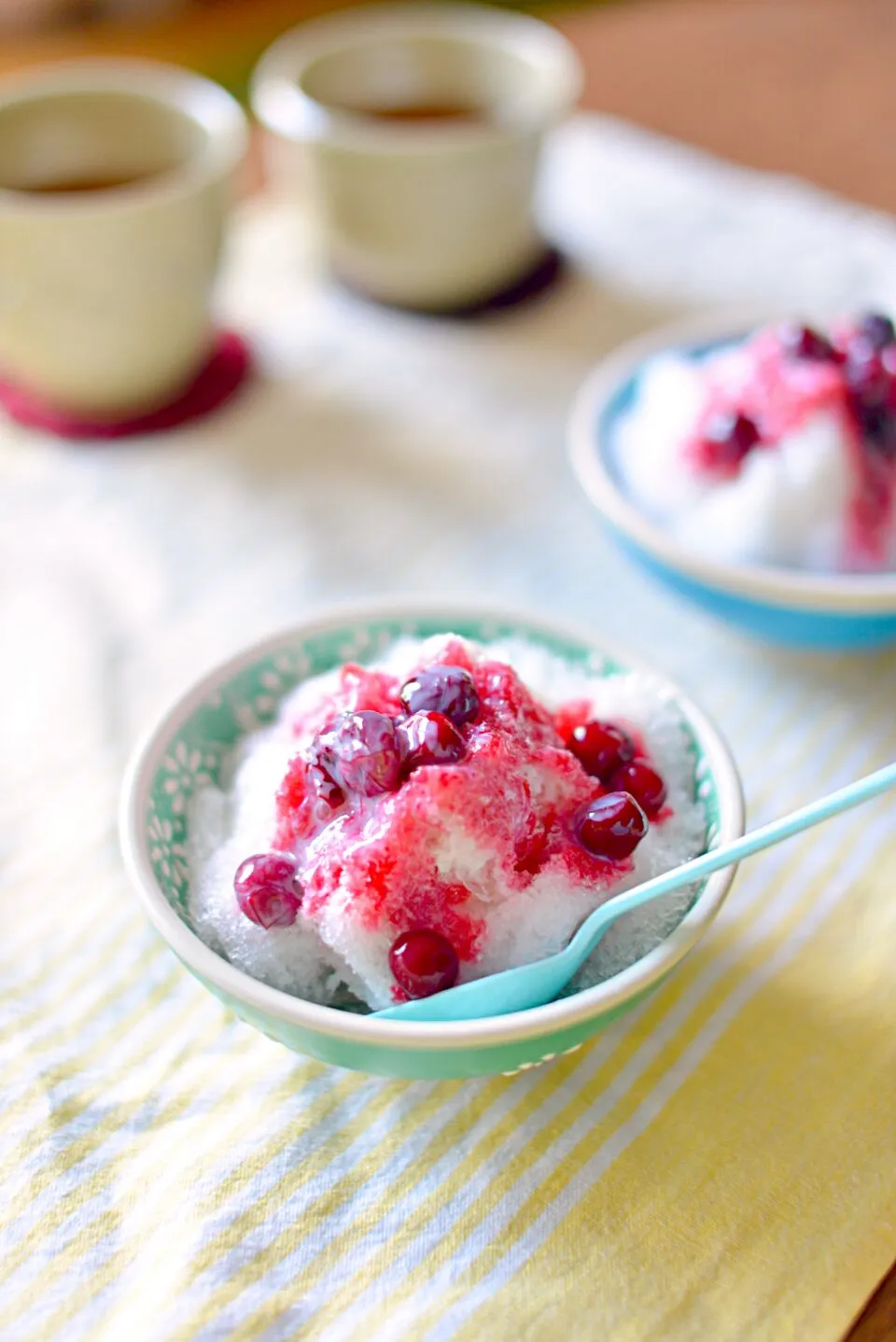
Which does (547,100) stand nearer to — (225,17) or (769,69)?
(769,69)

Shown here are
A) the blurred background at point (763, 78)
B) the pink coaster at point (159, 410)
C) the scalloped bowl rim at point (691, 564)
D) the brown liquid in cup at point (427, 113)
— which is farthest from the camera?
the blurred background at point (763, 78)

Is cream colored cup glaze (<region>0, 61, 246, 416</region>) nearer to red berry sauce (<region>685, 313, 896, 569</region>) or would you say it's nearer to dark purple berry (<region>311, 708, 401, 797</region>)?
red berry sauce (<region>685, 313, 896, 569</region>)

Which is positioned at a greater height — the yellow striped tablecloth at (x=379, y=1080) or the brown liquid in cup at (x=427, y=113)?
the brown liquid in cup at (x=427, y=113)

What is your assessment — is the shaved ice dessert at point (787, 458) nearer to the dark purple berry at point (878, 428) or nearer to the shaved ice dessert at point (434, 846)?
the dark purple berry at point (878, 428)

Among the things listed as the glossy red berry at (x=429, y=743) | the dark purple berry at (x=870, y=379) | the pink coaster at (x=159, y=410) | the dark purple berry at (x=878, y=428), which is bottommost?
the pink coaster at (x=159, y=410)

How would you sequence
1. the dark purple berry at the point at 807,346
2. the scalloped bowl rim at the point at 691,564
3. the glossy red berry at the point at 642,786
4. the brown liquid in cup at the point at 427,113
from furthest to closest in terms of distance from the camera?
the brown liquid in cup at the point at 427,113 → the dark purple berry at the point at 807,346 → the scalloped bowl rim at the point at 691,564 → the glossy red berry at the point at 642,786

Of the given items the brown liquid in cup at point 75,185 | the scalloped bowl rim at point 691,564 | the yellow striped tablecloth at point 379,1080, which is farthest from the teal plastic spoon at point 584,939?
the brown liquid in cup at point 75,185

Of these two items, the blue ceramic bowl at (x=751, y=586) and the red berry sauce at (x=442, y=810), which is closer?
the red berry sauce at (x=442, y=810)
